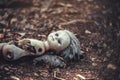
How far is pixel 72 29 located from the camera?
264 centimetres

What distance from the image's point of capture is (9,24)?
2672 mm

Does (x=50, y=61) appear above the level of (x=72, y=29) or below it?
below

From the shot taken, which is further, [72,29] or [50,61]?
[72,29]

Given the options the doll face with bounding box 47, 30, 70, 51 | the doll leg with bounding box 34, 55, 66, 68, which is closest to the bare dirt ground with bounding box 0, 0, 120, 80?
the doll leg with bounding box 34, 55, 66, 68

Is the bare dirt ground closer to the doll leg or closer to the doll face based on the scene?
the doll leg

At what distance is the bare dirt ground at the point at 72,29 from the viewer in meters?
2.15

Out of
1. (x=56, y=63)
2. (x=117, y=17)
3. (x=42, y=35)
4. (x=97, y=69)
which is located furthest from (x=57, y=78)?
(x=117, y=17)

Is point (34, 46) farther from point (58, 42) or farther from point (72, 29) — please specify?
point (72, 29)

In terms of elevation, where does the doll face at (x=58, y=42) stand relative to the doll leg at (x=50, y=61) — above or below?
above

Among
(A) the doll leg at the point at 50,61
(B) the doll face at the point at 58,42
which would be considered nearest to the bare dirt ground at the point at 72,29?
(A) the doll leg at the point at 50,61

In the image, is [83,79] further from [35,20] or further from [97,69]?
[35,20]

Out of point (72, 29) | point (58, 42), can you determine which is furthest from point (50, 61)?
point (72, 29)

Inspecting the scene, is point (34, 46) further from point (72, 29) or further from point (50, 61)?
point (72, 29)

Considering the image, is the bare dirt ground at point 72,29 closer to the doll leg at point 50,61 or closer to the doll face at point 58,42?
the doll leg at point 50,61
